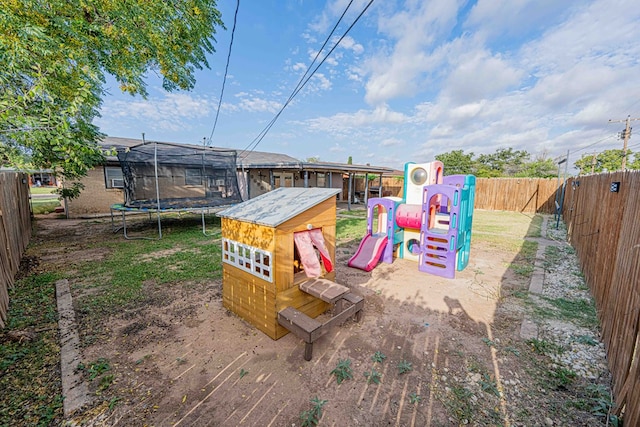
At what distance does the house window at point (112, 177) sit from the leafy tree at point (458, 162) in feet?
122

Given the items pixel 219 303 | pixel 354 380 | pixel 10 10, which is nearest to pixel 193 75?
pixel 10 10

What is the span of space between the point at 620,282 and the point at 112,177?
17.8 meters

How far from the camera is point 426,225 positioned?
219 inches

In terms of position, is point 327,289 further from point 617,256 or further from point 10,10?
point 10,10

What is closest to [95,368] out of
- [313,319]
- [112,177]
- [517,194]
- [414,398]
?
[313,319]

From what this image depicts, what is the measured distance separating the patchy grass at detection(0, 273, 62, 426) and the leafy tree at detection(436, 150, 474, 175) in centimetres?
3965

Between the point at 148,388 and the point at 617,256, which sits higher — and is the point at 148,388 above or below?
below

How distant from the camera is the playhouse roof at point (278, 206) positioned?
3088 millimetres

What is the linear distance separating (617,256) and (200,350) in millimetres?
5396

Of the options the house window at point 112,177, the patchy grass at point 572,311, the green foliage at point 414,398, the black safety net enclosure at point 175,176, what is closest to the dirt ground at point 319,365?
the green foliage at point 414,398

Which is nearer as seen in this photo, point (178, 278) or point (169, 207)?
point (178, 278)

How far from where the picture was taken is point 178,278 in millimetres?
5055

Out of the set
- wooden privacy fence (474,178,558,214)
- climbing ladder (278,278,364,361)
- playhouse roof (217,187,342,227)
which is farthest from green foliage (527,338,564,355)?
wooden privacy fence (474,178,558,214)

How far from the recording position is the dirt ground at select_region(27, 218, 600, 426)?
2.16 m
